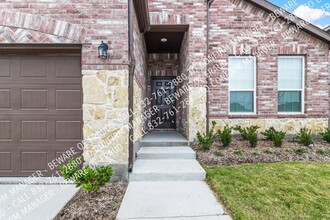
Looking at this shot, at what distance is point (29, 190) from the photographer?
3281 millimetres

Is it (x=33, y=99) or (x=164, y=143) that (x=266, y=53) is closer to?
(x=164, y=143)

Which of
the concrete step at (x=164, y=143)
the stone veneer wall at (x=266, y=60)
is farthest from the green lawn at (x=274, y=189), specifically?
the stone veneer wall at (x=266, y=60)

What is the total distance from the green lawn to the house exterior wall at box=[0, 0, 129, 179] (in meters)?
1.90

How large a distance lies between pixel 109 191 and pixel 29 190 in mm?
1357

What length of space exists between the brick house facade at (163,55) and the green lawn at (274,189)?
1.76 metres

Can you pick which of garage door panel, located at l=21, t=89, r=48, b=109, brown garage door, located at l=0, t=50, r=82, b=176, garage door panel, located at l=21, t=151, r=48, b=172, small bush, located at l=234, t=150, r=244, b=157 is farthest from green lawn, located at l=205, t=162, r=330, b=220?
garage door panel, located at l=21, t=89, r=48, b=109

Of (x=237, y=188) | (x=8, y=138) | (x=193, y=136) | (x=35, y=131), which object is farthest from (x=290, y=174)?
(x=8, y=138)

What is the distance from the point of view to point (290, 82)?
6238 mm

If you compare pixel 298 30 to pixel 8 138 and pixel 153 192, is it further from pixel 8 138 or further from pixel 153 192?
pixel 8 138

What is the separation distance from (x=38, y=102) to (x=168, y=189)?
2.87 metres

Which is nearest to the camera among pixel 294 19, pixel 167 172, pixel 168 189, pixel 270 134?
pixel 168 189

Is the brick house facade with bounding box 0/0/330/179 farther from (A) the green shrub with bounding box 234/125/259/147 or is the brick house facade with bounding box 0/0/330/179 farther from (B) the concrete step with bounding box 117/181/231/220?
(B) the concrete step with bounding box 117/181/231/220

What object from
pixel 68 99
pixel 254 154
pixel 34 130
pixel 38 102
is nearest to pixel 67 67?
pixel 68 99

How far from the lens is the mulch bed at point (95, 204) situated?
8.45ft
